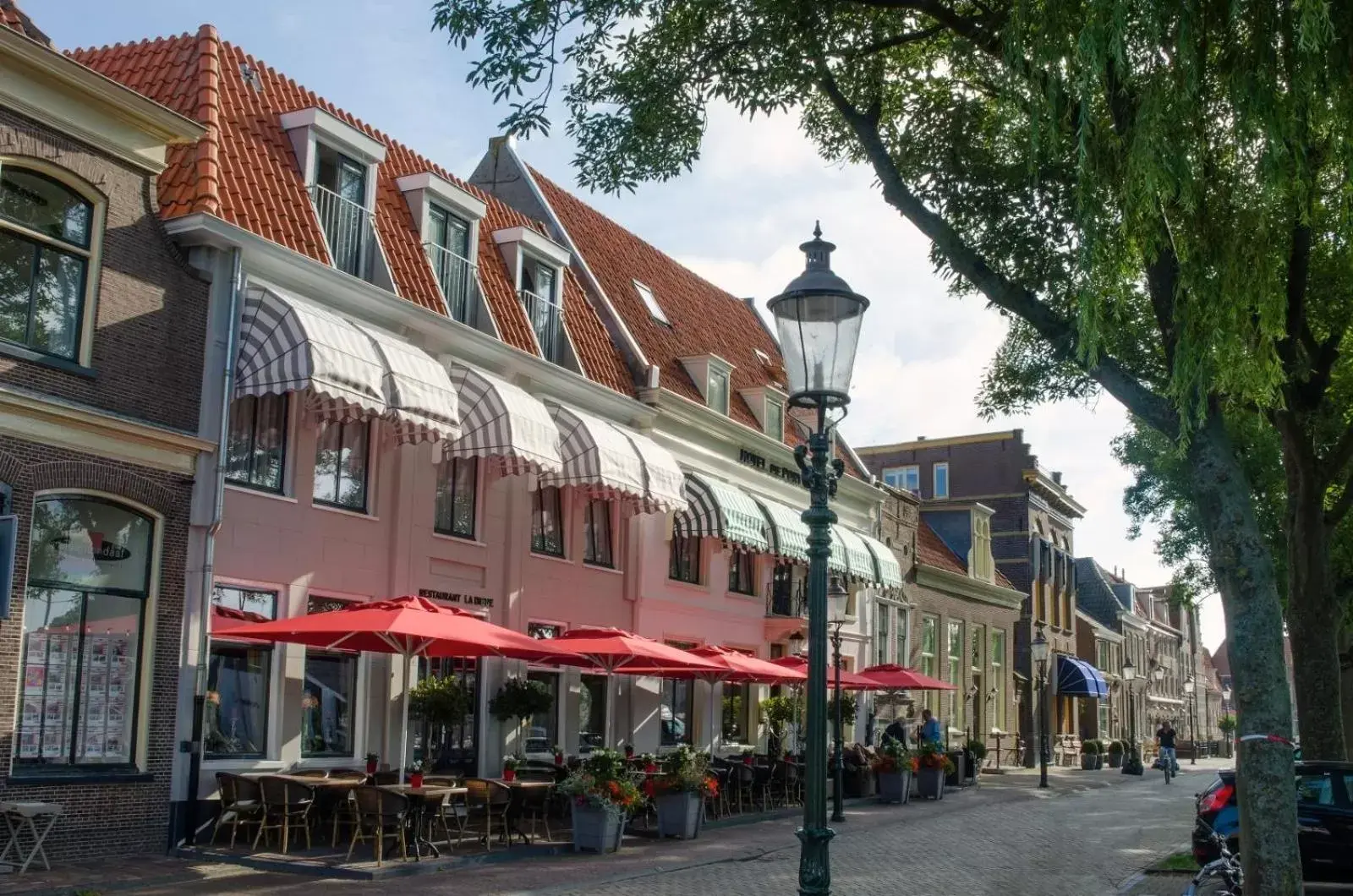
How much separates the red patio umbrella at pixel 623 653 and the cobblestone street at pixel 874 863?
8.44 feet

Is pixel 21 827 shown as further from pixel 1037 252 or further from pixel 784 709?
pixel 784 709

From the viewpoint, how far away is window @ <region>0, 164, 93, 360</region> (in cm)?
1411

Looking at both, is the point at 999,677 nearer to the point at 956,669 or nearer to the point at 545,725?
the point at 956,669

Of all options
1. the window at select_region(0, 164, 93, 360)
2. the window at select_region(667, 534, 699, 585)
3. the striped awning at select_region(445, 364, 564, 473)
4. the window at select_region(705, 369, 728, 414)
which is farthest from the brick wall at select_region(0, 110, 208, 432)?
the window at select_region(705, 369, 728, 414)

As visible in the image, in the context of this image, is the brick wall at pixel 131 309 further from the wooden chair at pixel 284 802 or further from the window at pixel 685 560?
the window at pixel 685 560

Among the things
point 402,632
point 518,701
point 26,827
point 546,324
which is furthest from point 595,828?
point 546,324

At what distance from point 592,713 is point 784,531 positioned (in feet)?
21.5

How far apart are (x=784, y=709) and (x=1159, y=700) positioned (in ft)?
172

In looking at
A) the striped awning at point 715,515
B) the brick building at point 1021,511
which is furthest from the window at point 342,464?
the brick building at point 1021,511

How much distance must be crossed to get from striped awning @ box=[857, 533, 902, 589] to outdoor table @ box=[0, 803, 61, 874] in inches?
862

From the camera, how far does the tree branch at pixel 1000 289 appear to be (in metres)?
11.0

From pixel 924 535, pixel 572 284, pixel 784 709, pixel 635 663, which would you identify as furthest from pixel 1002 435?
pixel 635 663

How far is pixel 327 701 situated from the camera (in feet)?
60.0

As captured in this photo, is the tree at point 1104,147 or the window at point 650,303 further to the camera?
the window at point 650,303
